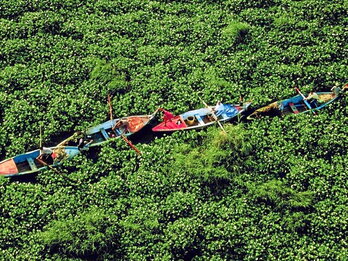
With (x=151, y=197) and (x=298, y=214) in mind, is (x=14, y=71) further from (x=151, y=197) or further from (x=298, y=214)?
(x=298, y=214)

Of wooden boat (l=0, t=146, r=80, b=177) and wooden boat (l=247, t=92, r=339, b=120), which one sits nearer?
wooden boat (l=0, t=146, r=80, b=177)

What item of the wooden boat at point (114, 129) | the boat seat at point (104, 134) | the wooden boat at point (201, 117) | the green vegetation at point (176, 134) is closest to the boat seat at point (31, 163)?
the green vegetation at point (176, 134)

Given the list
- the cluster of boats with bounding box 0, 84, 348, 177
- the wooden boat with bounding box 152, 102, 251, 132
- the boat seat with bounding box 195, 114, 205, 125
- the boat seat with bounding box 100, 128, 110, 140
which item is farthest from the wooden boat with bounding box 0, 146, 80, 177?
the boat seat with bounding box 195, 114, 205, 125

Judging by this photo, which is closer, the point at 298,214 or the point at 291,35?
the point at 298,214

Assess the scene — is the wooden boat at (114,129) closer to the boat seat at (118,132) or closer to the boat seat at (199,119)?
the boat seat at (118,132)

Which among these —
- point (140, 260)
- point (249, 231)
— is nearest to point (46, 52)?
point (140, 260)

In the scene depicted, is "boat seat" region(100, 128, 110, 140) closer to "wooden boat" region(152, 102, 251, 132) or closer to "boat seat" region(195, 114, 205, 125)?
"wooden boat" region(152, 102, 251, 132)
